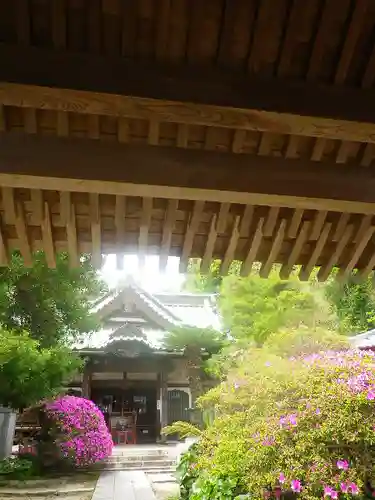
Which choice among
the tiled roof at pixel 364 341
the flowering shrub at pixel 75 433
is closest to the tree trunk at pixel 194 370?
the flowering shrub at pixel 75 433

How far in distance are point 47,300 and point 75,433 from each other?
328 cm

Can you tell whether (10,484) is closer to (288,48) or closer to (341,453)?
(341,453)

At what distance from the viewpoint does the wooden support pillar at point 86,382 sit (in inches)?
624

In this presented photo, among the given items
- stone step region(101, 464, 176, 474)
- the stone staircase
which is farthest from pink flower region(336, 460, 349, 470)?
stone step region(101, 464, 176, 474)

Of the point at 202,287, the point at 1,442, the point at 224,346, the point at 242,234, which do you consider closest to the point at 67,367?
the point at 1,442

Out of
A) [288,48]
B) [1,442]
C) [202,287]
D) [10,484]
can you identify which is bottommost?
[10,484]

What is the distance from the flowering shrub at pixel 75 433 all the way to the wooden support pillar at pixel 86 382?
12.9 ft

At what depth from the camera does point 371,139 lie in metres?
1.91

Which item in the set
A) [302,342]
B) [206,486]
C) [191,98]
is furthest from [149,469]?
[191,98]

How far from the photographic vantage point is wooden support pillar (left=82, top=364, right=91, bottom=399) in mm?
15861

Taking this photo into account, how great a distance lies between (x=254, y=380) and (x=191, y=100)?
513 cm

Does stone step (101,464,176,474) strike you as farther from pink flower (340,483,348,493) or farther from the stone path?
pink flower (340,483,348,493)

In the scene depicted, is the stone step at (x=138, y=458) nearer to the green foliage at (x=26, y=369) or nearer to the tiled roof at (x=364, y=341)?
the green foliage at (x=26, y=369)

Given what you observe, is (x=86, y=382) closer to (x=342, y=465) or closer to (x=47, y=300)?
(x=47, y=300)
